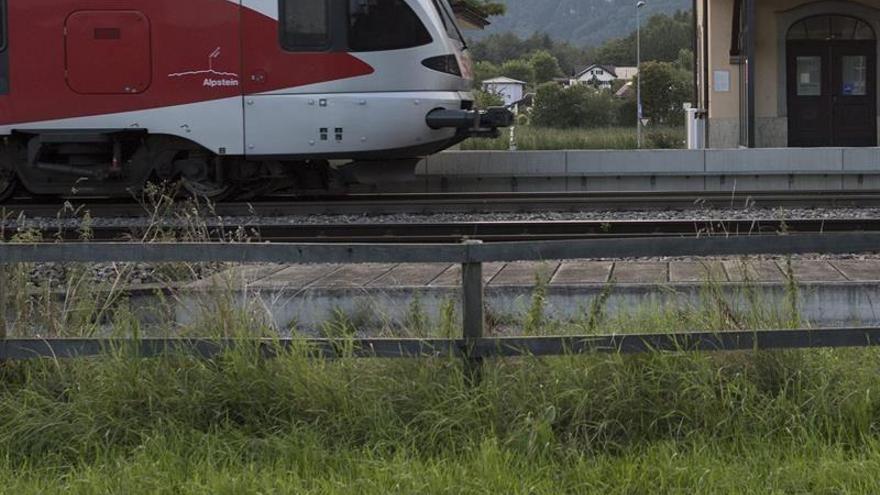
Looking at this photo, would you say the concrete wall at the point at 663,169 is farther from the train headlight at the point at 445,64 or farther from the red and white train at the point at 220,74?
the red and white train at the point at 220,74

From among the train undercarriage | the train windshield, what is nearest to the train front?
the train windshield

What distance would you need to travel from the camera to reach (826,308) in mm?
7438

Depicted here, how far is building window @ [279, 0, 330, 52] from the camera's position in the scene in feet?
40.5

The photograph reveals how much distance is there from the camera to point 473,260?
17.2 feet

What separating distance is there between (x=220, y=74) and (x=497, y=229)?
380cm

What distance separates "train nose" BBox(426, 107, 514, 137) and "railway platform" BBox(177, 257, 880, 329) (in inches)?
163

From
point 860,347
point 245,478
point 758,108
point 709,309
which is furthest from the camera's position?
point 758,108

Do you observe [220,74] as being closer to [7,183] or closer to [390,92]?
[390,92]

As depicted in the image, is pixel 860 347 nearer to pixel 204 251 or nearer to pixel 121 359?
pixel 204 251

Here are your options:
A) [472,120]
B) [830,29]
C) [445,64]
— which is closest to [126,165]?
[445,64]

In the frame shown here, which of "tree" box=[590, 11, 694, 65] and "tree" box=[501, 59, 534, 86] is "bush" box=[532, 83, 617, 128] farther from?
"tree" box=[590, 11, 694, 65]

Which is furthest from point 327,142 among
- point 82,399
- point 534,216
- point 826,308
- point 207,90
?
point 82,399

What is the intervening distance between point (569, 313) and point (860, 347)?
7.84ft

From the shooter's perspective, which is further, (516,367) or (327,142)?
(327,142)
